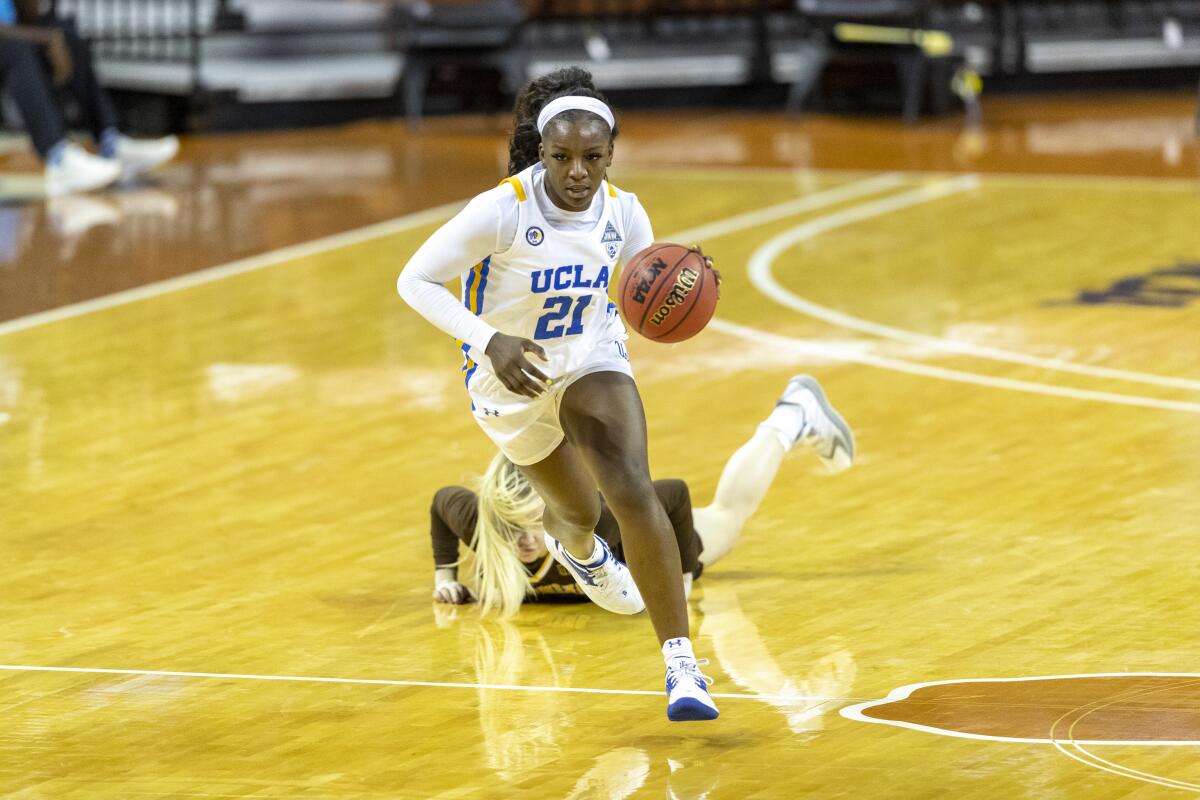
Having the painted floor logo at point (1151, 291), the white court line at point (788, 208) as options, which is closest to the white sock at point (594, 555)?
the painted floor logo at point (1151, 291)

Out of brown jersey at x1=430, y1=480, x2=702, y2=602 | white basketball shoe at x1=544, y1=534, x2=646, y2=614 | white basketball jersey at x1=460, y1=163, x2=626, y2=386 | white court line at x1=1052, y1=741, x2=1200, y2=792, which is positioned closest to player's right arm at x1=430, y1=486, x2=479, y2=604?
brown jersey at x1=430, y1=480, x2=702, y2=602

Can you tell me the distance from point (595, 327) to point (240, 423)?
3.55m

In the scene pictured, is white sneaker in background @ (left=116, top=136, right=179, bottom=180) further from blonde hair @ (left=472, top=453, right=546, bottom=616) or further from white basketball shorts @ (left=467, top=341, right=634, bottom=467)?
white basketball shorts @ (left=467, top=341, right=634, bottom=467)

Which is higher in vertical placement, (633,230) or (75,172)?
(633,230)

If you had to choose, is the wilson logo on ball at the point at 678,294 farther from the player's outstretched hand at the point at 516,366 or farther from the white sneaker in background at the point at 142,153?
the white sneaker in background at the point at 142,153

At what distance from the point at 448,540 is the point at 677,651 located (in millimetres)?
1466

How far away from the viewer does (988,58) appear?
19359mm

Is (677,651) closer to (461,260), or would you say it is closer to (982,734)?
(982,734)

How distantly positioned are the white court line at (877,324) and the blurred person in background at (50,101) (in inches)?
208

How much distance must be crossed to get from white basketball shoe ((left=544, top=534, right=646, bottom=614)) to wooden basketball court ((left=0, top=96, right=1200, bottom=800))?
0.47ft

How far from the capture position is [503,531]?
20.2 feet

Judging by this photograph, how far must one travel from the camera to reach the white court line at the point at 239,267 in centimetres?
1080

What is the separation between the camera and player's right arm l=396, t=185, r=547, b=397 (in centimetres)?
525

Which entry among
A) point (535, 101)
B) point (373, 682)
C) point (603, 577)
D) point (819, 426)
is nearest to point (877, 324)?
point (819, 426)
